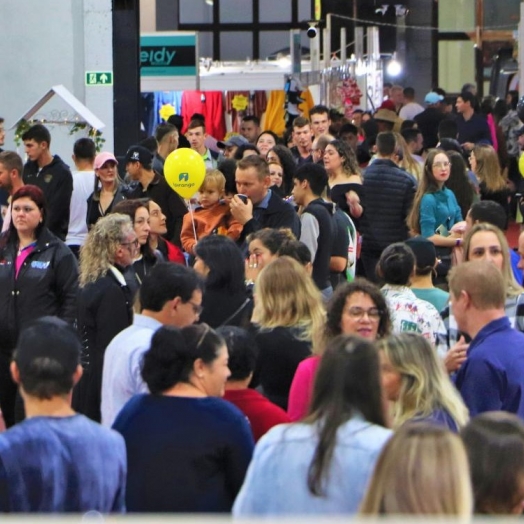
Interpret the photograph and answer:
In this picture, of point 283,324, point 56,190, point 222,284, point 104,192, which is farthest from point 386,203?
point 283,324

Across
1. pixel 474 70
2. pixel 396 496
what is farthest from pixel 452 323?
pixel 474 70

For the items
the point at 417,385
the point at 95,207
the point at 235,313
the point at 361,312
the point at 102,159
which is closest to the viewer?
the point at 417,385

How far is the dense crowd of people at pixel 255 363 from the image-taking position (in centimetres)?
325

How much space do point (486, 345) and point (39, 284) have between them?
8.83ft

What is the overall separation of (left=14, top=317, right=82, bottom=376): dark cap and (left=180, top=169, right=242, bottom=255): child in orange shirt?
4347 millimetres

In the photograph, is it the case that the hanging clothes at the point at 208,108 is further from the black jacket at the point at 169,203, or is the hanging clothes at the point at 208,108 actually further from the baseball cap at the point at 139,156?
the black jacket at the point at 169,203

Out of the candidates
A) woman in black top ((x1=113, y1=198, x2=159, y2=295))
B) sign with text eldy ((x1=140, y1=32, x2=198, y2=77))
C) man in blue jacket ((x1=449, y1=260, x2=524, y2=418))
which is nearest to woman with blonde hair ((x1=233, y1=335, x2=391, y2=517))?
man in blue jacket ((x1=449, y1=260, x2=524, y2=418))

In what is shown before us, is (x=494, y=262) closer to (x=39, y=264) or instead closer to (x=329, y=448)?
(x=39, y=264)

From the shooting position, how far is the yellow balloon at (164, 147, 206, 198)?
8656mm

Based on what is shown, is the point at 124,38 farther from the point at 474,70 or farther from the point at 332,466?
the point at 474,70

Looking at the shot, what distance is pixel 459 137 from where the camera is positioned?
1500 cm

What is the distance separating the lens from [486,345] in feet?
14.9

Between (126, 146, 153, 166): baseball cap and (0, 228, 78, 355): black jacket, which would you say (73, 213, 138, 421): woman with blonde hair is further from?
(126, 146, 153, 166): baseball cap

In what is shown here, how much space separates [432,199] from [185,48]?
808 centimetres
